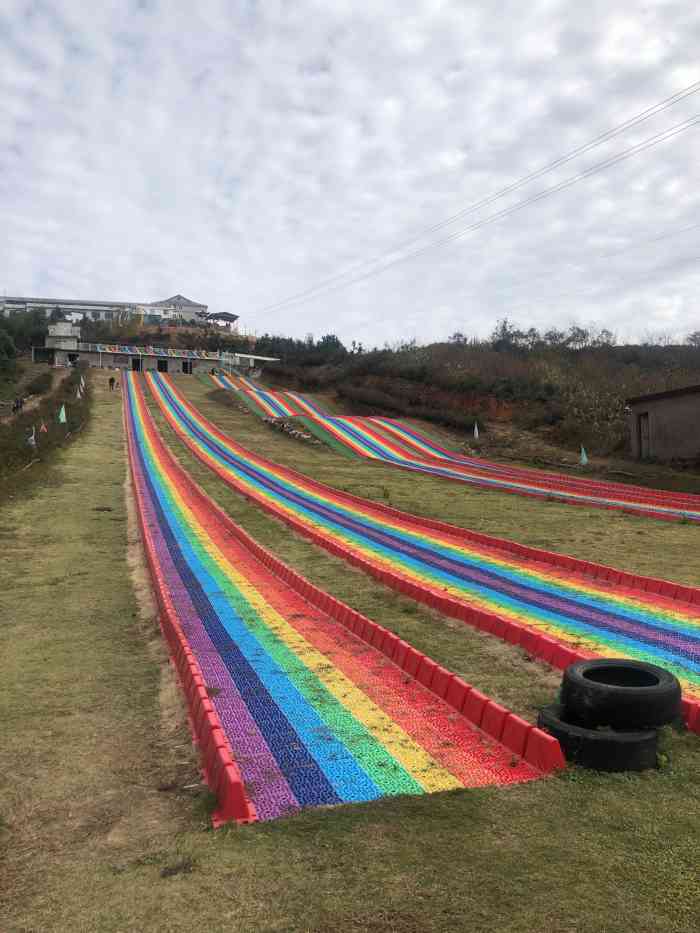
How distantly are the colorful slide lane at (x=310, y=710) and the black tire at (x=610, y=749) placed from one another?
1.00 feet

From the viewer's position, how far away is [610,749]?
4.03 meters

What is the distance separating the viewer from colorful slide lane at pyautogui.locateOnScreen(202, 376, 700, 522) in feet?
55.1

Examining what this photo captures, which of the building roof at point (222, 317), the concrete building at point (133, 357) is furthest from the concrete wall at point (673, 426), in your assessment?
the building roof at point (222, 317)

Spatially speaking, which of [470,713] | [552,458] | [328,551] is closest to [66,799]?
[470,713]

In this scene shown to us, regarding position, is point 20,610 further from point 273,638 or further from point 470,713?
point 470,713

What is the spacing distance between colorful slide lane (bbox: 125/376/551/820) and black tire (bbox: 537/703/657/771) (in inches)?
12.0

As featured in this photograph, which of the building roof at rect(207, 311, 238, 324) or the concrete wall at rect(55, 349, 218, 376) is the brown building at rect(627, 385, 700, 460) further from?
the building roof at rect(207, 311, 238, 324)

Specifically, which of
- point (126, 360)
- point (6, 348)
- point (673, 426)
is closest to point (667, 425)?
point (673, 426)

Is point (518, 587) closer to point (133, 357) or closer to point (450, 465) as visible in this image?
point (450, 465)

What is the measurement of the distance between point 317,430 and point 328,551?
22014mm

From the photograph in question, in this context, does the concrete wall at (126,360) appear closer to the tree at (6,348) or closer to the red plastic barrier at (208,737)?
the tree at (6,348)

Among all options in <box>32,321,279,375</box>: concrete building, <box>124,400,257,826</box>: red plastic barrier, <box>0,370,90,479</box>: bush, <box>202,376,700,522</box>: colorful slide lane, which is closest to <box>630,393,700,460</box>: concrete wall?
<box>202,376,700,522</box>: colorful slide lane

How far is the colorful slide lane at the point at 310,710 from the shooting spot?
13.3 feet

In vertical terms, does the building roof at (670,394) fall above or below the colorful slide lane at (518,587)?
above
